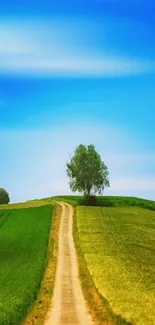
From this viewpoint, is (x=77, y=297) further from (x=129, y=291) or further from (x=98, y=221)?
(x=98, y=221)

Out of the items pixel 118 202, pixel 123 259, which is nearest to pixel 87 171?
pixel 118 202

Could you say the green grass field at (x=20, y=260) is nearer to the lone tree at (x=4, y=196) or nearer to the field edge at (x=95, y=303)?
the field edge at (x=95, y=303)

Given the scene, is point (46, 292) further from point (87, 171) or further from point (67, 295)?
point (87, 171)

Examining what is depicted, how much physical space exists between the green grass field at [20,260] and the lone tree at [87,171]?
3453cm

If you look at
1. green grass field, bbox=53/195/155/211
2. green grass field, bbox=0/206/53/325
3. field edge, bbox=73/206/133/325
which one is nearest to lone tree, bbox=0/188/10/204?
green grass field, bbox=53/195/155/211

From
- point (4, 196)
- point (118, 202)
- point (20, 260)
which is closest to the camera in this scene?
point (20, 260)

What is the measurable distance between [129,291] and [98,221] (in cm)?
4260

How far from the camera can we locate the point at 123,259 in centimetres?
4666

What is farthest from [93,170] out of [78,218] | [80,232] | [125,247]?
[125,247]

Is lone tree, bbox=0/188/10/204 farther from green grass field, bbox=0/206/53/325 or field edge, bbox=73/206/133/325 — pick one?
field edge, bbox=73/206/133/325

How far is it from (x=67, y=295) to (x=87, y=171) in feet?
277

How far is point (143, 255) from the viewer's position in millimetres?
50250

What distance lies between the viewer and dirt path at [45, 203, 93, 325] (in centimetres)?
2777

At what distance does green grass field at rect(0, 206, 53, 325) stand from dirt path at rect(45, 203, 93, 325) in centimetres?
154
